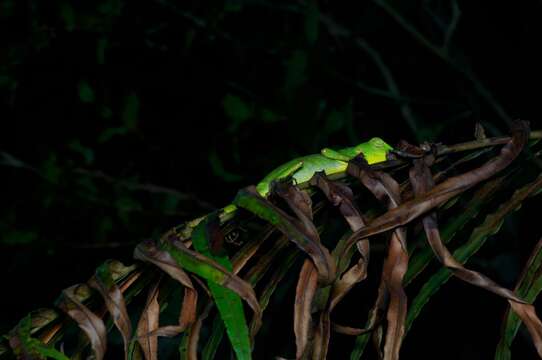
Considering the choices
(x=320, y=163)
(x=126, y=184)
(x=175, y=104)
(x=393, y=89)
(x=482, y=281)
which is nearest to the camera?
(x=482, y=281)

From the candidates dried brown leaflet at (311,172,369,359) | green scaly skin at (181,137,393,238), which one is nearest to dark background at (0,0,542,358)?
green scaly skin at (181,137,393,238)

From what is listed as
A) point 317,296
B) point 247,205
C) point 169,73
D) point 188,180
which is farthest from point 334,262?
point 169,73

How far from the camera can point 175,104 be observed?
4.62 metres

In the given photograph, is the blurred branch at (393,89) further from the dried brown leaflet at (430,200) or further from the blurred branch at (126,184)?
the dried brown leaflet at (430,200)

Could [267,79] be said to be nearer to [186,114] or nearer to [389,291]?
[186,114]

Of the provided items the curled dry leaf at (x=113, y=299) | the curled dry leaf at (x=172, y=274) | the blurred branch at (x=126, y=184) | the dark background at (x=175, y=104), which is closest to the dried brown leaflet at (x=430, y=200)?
the curled dry leaf at (x=172, y=274)

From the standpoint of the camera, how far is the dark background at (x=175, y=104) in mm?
4016

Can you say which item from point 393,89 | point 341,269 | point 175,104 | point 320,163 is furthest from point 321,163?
point 175,104

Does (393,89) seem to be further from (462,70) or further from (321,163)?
(321,163)

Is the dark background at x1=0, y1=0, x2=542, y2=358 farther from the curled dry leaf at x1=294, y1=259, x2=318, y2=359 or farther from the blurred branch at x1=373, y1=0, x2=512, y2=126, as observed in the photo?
the curled dry leaf at x1=294, y1=259, x2=318, y2=359

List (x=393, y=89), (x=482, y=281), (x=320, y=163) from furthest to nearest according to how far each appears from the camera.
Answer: (x=393, y=89) < (x=320, y=163) < (x=482, y=281)

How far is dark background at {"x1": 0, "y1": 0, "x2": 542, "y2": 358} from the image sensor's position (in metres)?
4.02

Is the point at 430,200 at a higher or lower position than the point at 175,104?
lower

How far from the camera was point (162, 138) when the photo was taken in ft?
14.7
